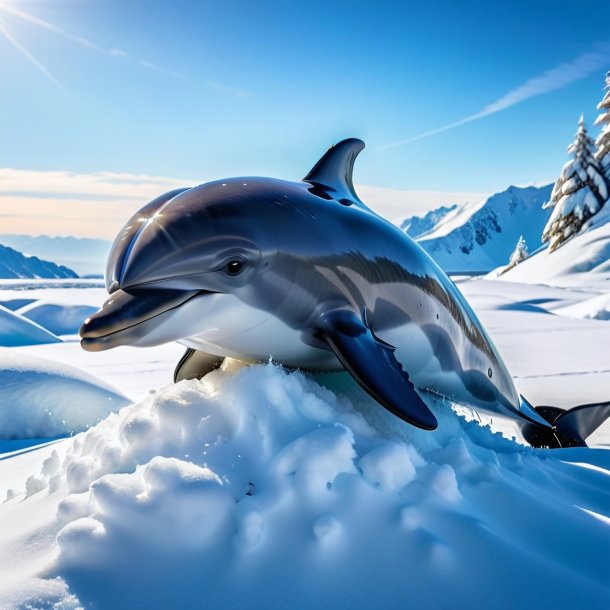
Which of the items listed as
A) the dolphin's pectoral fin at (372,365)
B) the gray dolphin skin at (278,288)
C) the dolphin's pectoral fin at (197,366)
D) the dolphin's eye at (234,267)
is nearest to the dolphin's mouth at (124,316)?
the gray dolphin skin at (278,288)

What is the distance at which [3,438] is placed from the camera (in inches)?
183

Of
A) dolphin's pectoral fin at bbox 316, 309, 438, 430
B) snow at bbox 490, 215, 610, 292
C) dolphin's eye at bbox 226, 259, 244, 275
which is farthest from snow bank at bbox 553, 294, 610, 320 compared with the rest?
dolphin's eye at bbox 226, 259, 244, 275

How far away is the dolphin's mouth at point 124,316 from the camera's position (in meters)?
2.00

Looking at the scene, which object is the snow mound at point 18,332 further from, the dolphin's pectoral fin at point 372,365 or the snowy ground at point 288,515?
the dolphin's pectoral fin at point 372,365

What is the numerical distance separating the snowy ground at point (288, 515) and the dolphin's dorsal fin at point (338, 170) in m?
1.60

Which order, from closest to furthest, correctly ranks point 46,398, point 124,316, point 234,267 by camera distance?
point 124,316 → point 234,267 → point 46,398

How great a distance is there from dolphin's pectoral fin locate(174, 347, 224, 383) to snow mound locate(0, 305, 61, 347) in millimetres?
10174

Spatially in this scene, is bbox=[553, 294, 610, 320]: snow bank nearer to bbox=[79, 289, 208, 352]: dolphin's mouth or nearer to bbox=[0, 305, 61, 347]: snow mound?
bbox=[0, 305, 61, 347]: snow mound

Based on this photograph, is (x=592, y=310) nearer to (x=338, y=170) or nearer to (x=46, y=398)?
(x=338, y=170)

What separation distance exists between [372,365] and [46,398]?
3816 mm

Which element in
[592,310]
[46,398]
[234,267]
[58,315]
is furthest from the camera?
[58,315]

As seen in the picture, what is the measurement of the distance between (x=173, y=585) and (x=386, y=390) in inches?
44.7

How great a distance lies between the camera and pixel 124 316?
6.62 feet

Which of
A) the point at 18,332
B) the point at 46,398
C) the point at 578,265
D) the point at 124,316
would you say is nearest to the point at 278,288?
the point at 124,316
